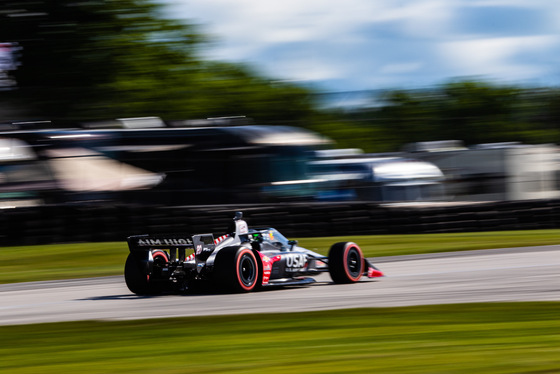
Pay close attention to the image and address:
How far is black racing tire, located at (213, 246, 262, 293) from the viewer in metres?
9.88

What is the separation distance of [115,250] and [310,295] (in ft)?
28.6

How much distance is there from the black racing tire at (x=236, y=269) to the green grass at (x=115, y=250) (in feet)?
16.5

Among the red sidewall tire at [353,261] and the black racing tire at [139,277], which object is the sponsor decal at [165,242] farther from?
the red sidewall tire at [353,261]

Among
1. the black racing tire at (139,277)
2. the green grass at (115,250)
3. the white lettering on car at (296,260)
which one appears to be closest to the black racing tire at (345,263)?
the white lettering on car at (296,260)

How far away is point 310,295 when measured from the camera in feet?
33.0

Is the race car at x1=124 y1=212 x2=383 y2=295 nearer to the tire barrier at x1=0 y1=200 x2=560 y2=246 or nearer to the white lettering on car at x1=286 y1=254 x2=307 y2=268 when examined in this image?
the white lettering on car at x1=286 y1=254 x2=307 y2=268

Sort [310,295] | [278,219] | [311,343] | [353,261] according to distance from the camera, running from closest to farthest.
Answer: [311,343], [310,295], [353,261], [278,219]

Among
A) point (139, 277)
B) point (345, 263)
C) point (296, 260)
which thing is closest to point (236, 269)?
point (296, 260)

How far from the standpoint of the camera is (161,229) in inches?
738

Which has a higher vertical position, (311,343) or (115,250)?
(115,250)

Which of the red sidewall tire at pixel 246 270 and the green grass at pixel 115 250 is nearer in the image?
the red sidewall tire at pixel 246 270

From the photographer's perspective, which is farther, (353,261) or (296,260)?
(353,261)

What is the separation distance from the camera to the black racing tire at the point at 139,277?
10.5m

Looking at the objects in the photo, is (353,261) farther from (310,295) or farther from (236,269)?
(236,269)
